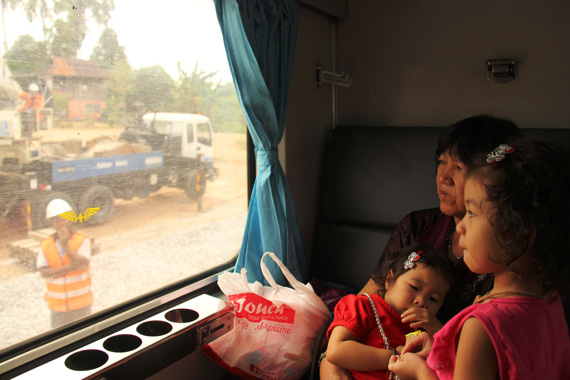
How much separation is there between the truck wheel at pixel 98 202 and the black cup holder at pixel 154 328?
44 centimetres

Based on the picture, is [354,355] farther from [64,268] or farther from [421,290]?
[64,268]

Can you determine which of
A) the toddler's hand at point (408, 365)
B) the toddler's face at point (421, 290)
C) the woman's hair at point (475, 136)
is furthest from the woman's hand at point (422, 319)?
the woman's hair at point (475, 136)

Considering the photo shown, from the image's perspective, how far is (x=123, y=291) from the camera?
200 centimetres

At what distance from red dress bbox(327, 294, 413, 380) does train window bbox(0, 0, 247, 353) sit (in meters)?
0.89

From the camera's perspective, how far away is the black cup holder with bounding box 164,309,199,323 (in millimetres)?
1925

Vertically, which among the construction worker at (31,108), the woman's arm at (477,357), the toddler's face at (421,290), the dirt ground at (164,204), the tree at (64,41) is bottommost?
the toddler's face at (421,290)

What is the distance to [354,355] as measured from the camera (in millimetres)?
1641

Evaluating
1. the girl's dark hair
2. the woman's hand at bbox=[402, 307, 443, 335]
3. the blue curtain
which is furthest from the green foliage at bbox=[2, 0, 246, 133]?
the woman's hand at bbox=[402, 307, 443, 335]

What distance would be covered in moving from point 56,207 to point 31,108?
350 mm

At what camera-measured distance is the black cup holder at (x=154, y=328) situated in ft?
5.90

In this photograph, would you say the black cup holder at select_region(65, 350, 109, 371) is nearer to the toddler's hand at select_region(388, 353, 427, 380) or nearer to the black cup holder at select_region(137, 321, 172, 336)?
the black cup holder at select_region(137, 321, 172, 336)

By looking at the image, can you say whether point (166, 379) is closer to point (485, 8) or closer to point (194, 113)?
point (194, 113)

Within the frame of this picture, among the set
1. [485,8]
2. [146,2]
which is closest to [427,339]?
[146,2]

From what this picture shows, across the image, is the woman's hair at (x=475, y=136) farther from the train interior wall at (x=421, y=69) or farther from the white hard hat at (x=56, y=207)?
the white hard hat at (x=56, y=207)
